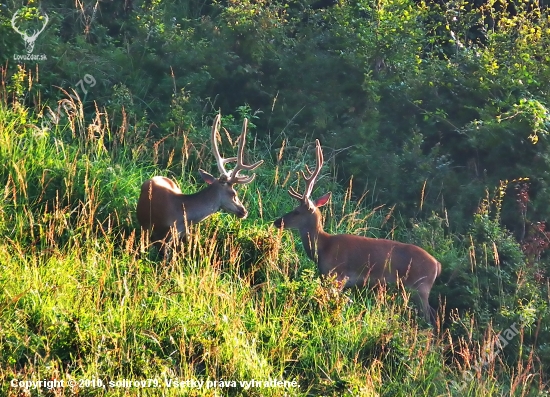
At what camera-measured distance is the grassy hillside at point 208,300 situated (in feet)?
22.1

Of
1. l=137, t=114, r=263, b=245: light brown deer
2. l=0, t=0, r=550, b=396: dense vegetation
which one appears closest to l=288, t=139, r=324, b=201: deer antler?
l=0, t=0, r=550, b=396: dense vegetation

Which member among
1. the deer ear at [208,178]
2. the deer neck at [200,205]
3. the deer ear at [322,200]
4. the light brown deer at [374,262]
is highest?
the deer ear at [208,178]

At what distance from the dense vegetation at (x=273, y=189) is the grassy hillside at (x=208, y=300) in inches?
0.9

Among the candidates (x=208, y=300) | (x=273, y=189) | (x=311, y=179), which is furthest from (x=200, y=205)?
(x=208, y=300)

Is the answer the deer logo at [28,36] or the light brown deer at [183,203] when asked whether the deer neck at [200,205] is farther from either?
the deer logo at [28,36]

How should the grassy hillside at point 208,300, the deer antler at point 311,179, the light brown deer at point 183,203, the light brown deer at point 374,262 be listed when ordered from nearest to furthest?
1. the grassy hillside at point 208,300
2. the light brown deer at point 183,203
3. the light brown deer at point 374,262
4. the deer antler at point 311,179

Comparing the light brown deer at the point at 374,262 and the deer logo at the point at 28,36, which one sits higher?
the deer logo at the point at 28,36

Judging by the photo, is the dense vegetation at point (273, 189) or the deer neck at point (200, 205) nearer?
the dense vegetation at point (273, 189)

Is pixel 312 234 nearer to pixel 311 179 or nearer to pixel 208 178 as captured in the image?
pixel 311 179

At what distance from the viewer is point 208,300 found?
7488mm

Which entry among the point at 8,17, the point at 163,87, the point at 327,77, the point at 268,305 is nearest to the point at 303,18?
the point at 327,77

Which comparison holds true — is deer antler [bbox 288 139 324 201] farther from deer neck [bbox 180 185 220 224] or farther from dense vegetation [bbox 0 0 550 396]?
deer neck [bbox 180 185 220 224]

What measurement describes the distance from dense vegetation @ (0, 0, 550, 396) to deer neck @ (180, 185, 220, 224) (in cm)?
16

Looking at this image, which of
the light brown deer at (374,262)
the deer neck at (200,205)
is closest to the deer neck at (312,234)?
the light brown deer at (374,262)
